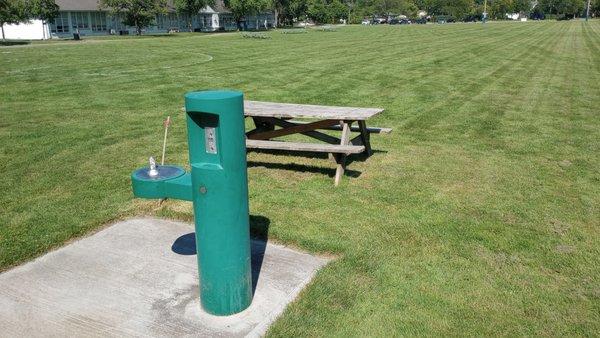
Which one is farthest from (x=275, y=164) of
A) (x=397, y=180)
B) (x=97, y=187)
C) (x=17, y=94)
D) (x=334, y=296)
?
(x=17, y=94)

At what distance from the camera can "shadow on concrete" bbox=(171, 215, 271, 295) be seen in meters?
4.78

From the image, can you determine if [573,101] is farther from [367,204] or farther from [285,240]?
[285,240]

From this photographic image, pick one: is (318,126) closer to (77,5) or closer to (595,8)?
(77,5)

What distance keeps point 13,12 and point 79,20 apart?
13.6 metres

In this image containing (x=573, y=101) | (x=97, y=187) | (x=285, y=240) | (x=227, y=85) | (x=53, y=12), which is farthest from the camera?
(x=53, y=12)

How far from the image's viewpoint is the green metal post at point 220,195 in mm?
3564

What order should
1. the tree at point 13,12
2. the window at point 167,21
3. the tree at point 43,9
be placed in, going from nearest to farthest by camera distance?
the tree at point 13,12
the tree at point 43,9
the window at point 167,21

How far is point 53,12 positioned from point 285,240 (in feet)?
178

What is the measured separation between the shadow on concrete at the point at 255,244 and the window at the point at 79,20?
61067 millimetres

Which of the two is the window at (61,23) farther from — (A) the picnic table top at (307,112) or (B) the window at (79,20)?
(A) the picnic table top at (307,112)

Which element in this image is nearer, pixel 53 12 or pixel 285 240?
pixel 285 240

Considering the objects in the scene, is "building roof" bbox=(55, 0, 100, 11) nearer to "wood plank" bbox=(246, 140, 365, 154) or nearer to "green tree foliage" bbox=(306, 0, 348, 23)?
"green tree foliage" bbox=(306, 0, 348, 23)

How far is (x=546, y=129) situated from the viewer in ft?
34.3

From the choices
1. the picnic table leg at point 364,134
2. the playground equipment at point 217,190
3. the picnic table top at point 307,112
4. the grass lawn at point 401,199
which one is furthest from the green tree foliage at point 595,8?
the playground equipment at point 217,190
